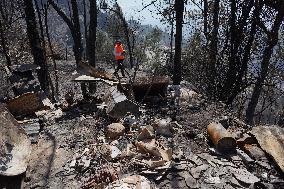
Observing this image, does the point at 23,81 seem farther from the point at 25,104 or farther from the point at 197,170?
the point at 197,170

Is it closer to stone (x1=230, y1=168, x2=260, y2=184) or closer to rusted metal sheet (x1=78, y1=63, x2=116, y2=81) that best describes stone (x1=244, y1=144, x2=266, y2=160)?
stone (x1=230, y1=168, x2=260, y2=184)

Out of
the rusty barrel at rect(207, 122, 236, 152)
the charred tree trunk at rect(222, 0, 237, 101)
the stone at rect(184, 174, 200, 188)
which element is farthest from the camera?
the charred tree trunk at rect(222, 0, 237, 101)

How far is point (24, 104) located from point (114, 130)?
→ 11.9ft

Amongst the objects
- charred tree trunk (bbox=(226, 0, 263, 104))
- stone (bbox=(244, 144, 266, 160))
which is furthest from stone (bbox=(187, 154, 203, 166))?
charred tree trunk (bbox=(226, 0, 263, 104))

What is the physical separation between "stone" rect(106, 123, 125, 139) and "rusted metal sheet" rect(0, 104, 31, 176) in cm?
182

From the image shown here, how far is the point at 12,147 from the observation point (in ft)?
22.5

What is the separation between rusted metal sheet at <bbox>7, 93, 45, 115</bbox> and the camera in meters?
9.63

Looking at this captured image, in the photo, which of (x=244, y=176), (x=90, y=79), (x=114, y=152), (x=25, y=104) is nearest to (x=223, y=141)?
(x=244, y=176)

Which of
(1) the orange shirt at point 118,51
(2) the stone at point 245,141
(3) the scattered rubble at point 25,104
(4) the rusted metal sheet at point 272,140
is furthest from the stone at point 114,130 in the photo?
(1) the orange shirt at point 118,51

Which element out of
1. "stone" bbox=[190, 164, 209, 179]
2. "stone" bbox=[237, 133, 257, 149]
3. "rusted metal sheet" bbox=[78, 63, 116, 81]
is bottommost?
"stone" bbox=[190, 164, 209, 179]

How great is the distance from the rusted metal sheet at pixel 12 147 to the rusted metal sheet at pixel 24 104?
204 centimetres

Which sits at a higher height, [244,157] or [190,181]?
[244,157]

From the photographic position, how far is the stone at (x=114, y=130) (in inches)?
298

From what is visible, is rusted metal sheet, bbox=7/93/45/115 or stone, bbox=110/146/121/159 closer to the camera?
stone, bbox=110/146/121/159
